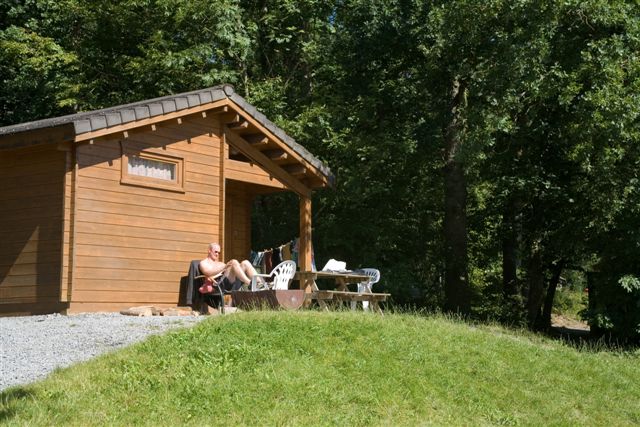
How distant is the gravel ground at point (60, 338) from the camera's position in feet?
29.0

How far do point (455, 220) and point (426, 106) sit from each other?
3404 millimetres

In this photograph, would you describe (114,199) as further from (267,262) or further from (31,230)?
(267,262)

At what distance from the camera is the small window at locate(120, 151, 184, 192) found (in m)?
13.7

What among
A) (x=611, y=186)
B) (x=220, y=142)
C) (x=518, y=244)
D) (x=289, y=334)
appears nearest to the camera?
(x=289, y=334)

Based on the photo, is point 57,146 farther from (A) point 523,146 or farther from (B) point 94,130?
(A) point 523,146

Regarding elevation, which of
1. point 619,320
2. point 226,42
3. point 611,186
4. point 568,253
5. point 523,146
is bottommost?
point 619,320

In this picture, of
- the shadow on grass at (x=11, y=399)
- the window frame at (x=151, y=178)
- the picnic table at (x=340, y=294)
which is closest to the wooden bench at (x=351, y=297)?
the picnic table at (x=340, y=294)

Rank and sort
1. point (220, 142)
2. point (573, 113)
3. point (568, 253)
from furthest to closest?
point (568, 253) → point (573, 113) → point (220, 142)

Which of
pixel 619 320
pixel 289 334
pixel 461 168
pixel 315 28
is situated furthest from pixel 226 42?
pixel 289 334

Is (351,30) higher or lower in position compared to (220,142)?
higher

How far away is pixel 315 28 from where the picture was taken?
77.2 feet

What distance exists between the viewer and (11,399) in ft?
25.0

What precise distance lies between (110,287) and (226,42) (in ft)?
33.8

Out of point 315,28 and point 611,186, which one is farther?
point 315,28
